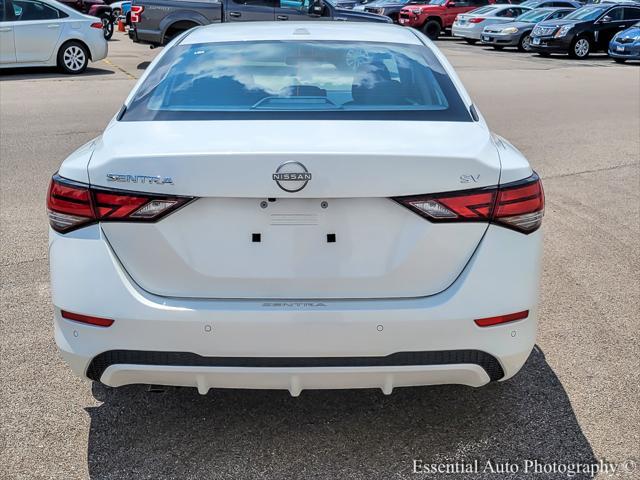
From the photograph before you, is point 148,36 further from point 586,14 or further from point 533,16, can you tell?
point 533,16

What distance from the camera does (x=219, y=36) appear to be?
166 inches

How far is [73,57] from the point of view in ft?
54.6

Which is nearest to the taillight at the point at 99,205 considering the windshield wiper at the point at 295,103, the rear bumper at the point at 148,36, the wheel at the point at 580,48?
the windshield wiper at the point at 295,103

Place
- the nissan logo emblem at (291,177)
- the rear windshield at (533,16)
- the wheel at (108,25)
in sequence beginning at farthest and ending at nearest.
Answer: the rear windshield at (533,16) → the wheel at (108,25) → the nissan logo emblem at (291,177)

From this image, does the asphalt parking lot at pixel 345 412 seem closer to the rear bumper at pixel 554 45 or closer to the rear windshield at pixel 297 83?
the rear windshield at pixel 297 83

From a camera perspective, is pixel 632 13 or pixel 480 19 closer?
pixel 632 13

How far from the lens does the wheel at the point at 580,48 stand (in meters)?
25.0

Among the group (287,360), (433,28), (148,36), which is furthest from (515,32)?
(287,360)

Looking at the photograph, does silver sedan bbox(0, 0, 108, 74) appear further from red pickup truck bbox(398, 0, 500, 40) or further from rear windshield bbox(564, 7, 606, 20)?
red pickup truck bbox(398, 0, 500, 40)

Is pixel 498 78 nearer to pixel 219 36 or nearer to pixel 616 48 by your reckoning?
pixel 616 48

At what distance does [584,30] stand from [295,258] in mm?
24595

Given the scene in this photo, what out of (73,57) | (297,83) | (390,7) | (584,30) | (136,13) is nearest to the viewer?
(297,83)

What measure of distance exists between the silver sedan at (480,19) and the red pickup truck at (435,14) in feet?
4.34

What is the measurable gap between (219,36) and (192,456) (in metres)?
2.16
